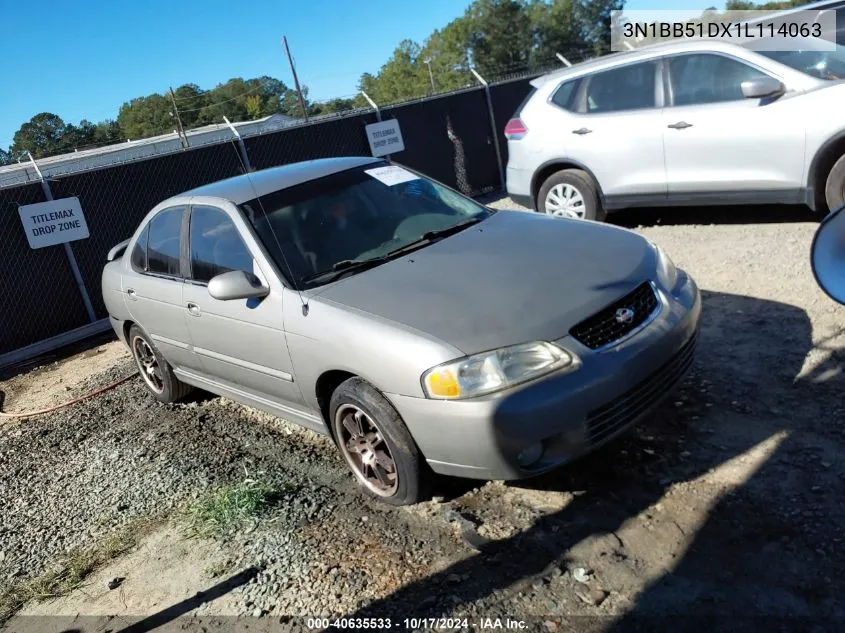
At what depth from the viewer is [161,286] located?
17.0 feet

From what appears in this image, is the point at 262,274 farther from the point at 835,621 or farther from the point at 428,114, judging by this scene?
the point at 428,114

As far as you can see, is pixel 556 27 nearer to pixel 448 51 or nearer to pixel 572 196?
pixel 448 51

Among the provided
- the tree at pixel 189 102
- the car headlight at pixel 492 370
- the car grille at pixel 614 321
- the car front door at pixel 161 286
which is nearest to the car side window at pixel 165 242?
the car front door at pixel 161 286

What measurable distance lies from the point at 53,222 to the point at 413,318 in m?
7.23

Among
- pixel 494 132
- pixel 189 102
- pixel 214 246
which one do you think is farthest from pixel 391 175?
pixel 189 102

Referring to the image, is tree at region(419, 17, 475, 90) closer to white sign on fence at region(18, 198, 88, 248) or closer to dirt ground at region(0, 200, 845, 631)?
white sign on fence at region(18, 198, 88, 248)

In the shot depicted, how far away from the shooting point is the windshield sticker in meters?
4.84

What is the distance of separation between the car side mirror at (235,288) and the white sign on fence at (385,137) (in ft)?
28.5

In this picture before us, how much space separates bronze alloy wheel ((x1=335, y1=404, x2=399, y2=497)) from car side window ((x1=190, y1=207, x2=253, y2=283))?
3.61 ft

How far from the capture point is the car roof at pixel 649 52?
677cm

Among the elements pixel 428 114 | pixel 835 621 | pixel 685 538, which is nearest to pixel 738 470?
pixel 685 538

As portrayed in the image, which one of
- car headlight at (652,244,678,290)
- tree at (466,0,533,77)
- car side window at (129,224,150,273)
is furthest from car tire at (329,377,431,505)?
tree at (466,0,533,77)

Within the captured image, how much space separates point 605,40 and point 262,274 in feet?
327

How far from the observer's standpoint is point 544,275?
3.66 m
